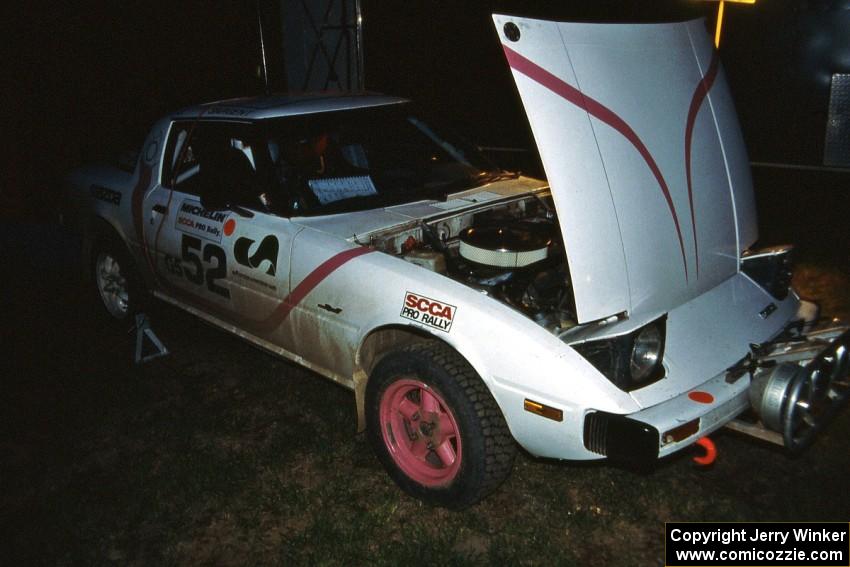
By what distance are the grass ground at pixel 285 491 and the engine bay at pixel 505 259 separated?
2.68 feet

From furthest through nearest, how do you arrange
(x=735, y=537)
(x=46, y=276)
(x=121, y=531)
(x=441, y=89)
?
1. (x=441, y=89)
2. (x=46, y=276)
3. (x=121, y=531)
4. (x=735, y=537)

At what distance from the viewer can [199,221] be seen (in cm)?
394

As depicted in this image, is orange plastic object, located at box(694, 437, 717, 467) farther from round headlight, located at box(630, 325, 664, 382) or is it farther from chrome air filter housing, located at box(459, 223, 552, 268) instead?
chrome air filter housing, located at box(459, 223, 552, 268)

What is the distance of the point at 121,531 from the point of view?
308 cm

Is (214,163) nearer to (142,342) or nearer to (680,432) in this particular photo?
(142,342)

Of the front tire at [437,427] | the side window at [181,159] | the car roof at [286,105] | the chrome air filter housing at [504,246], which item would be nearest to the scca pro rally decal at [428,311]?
the front tire at [437,427]

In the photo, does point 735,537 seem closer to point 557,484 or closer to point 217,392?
point 557,484

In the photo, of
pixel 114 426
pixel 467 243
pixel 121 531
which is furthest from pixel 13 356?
pixel 467 243

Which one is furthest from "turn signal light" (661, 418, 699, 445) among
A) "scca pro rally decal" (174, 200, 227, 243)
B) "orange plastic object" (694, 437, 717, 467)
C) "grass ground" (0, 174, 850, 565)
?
"scca pro rally decal" (174, 200, 227, 243)

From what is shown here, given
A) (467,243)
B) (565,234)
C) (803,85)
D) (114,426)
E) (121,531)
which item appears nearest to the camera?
(565,234)

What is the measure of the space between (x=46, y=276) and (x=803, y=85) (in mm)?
8753

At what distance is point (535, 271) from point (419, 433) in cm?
91

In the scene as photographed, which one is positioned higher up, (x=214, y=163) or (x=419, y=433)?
(x=214, y=163)

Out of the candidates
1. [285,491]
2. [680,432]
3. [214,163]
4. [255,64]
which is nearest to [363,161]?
[214,163]
